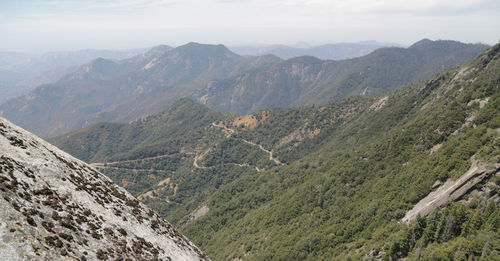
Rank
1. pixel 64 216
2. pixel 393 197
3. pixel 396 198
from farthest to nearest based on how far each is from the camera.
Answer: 1. pixel 393 197
2. pixel 396 198
3. pixel 64 216

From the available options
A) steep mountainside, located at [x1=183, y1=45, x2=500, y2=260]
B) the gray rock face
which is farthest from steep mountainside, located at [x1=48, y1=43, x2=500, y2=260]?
the gray rock face

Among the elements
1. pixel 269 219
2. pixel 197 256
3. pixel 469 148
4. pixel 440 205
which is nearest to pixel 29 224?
pixel 197 256

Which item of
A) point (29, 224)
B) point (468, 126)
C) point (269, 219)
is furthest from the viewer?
point (269, 219)

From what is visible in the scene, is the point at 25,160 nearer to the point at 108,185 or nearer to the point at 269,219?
the point at 108,185

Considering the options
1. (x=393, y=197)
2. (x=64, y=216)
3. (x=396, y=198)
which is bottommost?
(x=393, y=197)

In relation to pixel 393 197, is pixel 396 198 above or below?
above

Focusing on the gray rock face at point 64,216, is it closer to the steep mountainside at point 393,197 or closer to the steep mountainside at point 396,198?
the steep mountainside at point 396,198

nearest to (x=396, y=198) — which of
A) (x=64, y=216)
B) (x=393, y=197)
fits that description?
(x=393, y=197)

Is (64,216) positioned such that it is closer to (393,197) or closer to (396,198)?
(396,198)

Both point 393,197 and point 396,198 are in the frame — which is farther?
point 393,197
